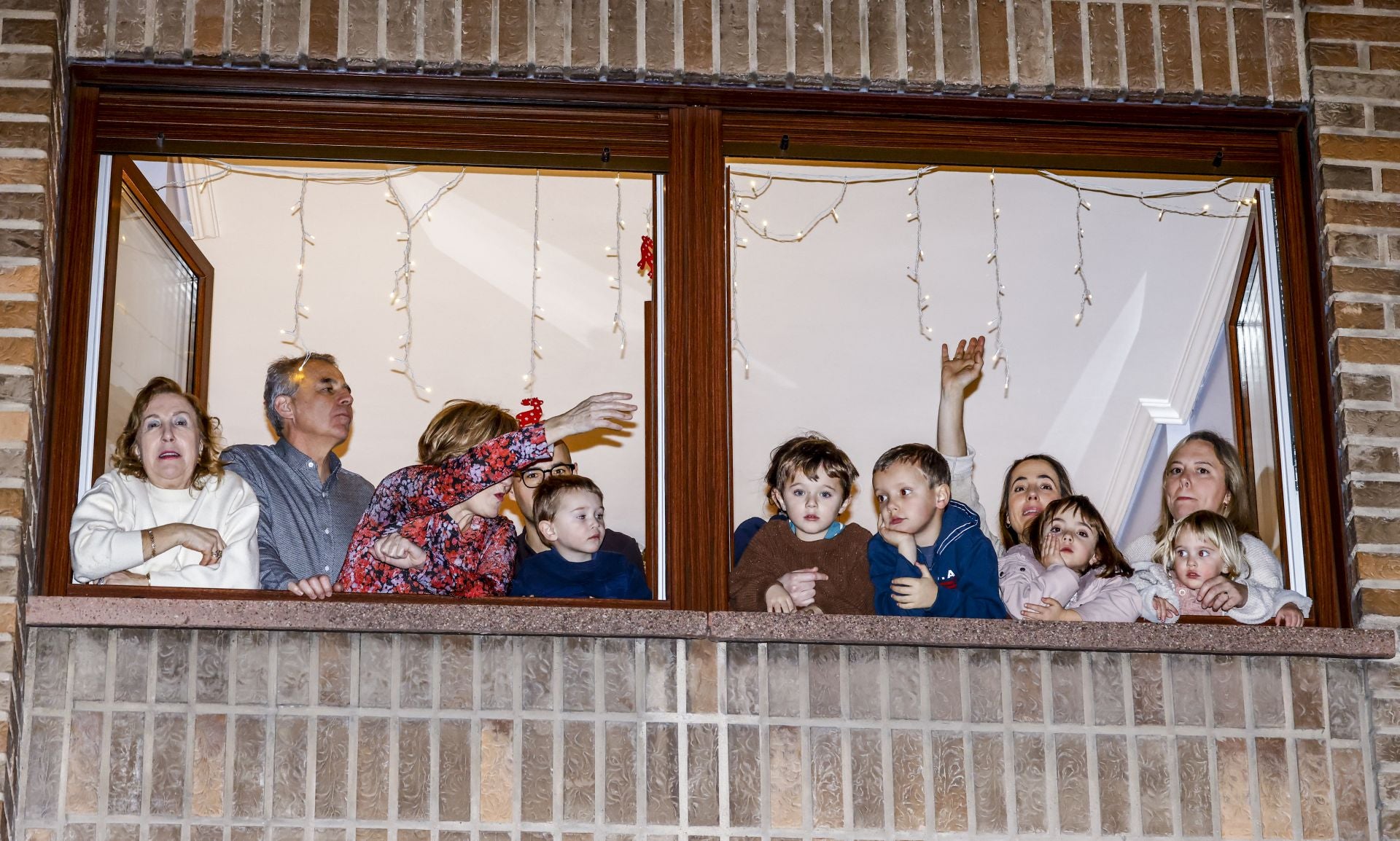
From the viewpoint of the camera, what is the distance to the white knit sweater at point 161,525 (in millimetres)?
4074

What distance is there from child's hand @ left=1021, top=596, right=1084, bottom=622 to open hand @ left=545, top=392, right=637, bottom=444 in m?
1.16

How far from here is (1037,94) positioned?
4562 millimetres

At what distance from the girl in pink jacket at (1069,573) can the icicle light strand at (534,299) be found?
6.19 ft

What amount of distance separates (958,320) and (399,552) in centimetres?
256

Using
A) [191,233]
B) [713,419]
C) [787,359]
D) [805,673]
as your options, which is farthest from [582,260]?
[805,673]

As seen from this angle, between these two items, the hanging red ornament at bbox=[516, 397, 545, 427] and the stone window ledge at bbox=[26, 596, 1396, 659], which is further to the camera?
the hanging red ornament at bbox=[516, 397, 545, 427]

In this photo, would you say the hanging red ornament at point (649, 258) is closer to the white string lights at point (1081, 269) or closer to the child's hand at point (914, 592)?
the child's hand at point (914, 592)

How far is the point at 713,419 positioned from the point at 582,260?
5.75 feet

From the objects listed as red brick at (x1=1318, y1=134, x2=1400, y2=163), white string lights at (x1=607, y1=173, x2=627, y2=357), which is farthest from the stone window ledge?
white string lights at (x1=607, y1=173, x2=627, y2=357)

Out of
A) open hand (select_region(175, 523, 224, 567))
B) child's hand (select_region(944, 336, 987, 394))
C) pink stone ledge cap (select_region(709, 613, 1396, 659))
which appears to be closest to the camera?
pink stone ledge cap (select_region(709, 613, 1396, 659))

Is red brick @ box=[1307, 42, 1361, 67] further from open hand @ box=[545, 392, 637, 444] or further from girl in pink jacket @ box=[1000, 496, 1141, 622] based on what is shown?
open hand @ box=[545, 392, 637, 444]

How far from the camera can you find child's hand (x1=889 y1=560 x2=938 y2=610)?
4.28 metres

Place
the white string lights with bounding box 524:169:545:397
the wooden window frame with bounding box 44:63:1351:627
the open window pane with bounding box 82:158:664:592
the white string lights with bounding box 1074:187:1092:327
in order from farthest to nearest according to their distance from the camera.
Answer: the white string lights with bounding box 1074:187:1092:327, the white string lights with bounding box 524:169:545:397, the open window pane with bounding box 82:158:664:592, the wooden window frame with bounding box 44:63:1351:627

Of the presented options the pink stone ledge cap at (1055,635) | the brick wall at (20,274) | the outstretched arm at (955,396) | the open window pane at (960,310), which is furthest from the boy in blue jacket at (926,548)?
the brick wall at (20,274)
